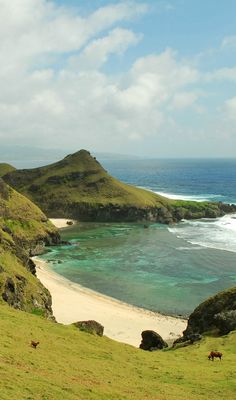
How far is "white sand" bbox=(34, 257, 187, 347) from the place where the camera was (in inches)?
2509

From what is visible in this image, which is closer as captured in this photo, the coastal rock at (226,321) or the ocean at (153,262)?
the coastal rock at (226,321)

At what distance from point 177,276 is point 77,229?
6849cm

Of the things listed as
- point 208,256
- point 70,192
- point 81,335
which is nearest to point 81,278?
point 208,256

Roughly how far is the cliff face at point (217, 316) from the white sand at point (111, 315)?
7.45 m

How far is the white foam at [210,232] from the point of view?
406ft

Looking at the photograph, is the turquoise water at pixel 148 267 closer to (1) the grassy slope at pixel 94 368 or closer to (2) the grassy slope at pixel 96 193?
(1) the grassy slope at pixel 94 368

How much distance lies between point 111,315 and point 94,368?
36573mm

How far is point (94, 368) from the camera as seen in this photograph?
32.9m

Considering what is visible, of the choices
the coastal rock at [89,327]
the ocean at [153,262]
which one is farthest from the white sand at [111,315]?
the coastal rock at [89,327]

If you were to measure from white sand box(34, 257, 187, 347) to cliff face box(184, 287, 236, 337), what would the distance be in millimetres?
7454

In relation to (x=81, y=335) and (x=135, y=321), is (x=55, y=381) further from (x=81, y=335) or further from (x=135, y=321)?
(x=135, y=321)

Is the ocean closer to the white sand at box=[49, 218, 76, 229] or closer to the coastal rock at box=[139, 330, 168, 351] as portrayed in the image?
the white sand at box=[49, 218, 76, 229]

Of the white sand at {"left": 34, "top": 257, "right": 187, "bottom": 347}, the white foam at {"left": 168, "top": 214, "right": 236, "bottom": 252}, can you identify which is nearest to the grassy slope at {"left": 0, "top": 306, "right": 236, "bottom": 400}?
the white sand at {"left": 34, "top": 257, "right": 187, "bottom": 347}

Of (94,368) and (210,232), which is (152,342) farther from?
(210,232)
